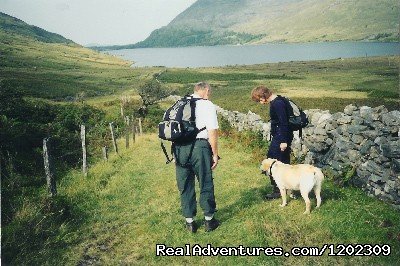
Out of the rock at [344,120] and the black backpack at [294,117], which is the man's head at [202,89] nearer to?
the black backpack at [294,117]

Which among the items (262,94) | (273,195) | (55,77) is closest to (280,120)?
(262,94)

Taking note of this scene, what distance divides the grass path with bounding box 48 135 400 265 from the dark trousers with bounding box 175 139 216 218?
0.56 metres

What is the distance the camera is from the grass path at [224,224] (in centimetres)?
647

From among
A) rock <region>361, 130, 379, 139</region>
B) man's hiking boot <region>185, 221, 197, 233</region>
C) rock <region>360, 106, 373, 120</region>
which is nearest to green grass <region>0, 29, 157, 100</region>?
man's hiking boot <region>185, 221, 197, 233</region>

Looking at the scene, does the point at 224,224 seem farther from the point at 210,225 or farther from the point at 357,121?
the point at 357,121

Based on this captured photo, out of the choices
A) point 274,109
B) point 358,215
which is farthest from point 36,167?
point 358,215

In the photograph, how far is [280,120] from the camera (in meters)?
8.04

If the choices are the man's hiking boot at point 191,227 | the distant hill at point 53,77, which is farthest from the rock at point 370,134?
the distant hill at point 53,77

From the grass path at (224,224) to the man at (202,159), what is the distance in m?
0.47

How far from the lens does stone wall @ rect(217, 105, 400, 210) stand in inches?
313

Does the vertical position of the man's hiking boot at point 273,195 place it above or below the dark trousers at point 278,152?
below

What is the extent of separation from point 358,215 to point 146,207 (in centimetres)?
489

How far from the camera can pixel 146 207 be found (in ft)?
29.8

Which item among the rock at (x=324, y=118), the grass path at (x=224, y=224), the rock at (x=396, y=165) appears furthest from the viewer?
the rock at (x=324, y=118)
